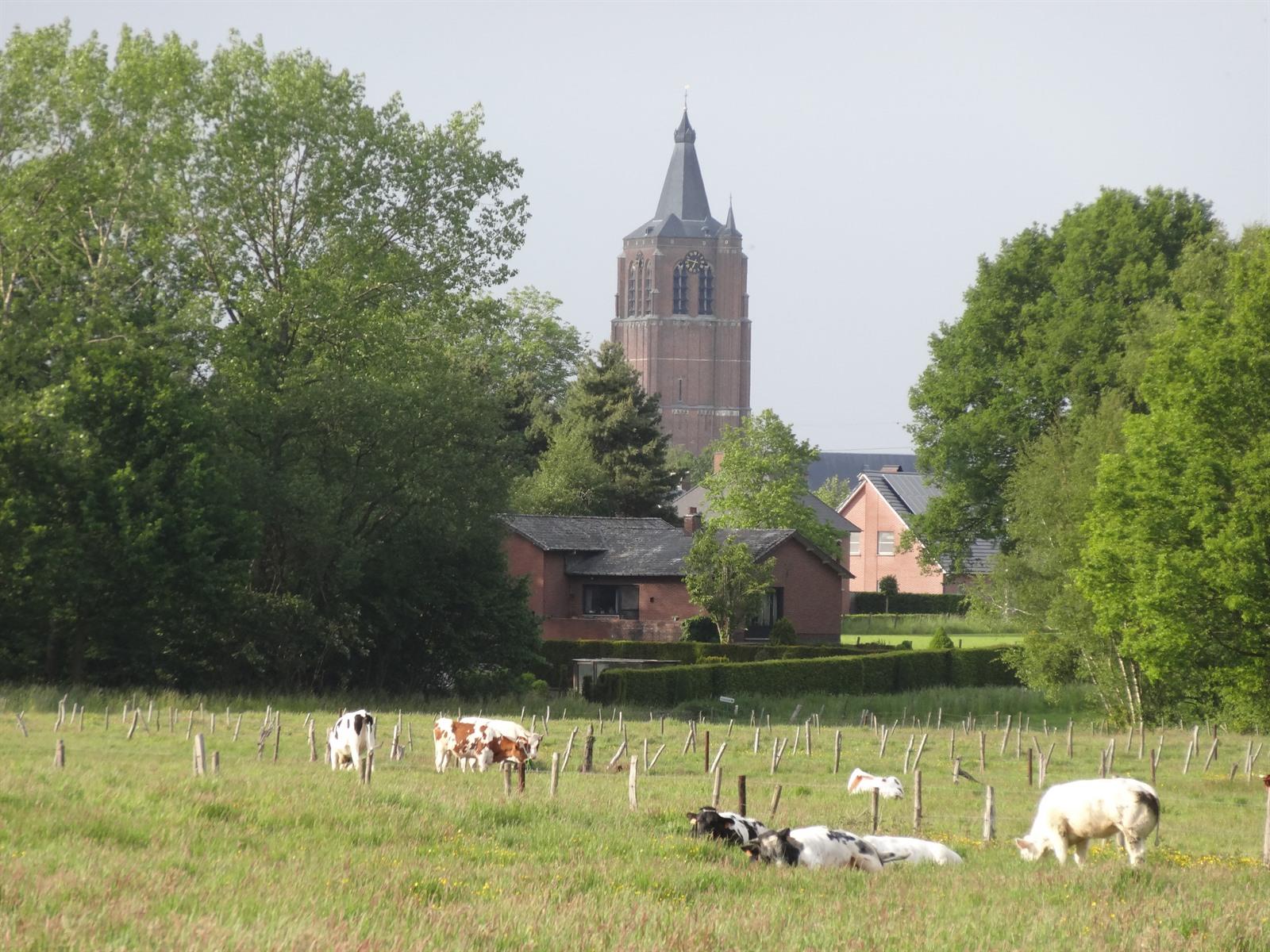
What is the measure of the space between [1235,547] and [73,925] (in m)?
26.1

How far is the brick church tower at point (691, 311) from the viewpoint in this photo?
17812 centimetres

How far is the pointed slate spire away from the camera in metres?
178

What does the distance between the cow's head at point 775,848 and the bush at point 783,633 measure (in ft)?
150

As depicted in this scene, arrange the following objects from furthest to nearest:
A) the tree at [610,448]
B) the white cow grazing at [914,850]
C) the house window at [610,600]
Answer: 1. the tree at [610,448]
2. the house window at [610,600]
3. the white cow grazing at [914,850]

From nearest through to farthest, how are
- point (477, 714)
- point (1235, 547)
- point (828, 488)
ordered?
point (1235, 547), point (477, 714), point (828, 488)

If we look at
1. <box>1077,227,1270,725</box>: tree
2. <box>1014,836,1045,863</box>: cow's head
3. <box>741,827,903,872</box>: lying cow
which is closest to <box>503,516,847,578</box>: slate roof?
<box>1077,227,1270,725</box>: tree

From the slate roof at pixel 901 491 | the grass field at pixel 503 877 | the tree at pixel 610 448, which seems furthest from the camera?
the slate roof at pixel 901 491

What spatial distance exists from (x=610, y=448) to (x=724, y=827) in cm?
6763

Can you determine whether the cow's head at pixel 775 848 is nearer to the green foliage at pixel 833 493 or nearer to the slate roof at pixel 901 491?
the slate roof at pixel 901 491

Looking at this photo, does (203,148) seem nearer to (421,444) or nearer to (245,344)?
(245,344)

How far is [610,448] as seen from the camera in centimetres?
8206

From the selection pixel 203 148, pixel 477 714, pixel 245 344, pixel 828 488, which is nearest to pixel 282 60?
pixel 203 148

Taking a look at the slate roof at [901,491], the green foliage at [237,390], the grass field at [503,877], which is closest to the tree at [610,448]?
the slate roof at [901,491]

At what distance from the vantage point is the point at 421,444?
42406 mm
